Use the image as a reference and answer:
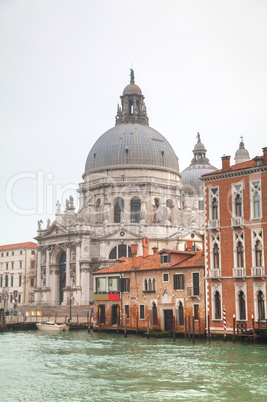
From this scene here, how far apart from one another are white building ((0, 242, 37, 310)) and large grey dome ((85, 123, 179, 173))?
17597mm

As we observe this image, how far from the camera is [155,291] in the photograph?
41062mm

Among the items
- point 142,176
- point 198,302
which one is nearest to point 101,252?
point 142,176

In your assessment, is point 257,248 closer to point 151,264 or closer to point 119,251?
point 151,264

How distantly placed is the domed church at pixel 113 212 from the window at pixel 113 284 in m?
20.2

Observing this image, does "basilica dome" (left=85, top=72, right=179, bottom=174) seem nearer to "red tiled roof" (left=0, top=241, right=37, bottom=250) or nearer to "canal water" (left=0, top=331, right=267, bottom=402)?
"red tiled roof" (left=0, top=241, right=37, bottom=250)

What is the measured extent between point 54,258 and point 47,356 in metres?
41.5

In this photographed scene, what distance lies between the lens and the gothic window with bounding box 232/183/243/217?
34781mm

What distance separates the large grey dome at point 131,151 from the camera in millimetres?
75250

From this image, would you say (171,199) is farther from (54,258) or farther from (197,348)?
(197,348)

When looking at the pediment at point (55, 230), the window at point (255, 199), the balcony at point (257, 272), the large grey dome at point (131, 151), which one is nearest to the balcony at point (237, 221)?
the window at point (255, 199)

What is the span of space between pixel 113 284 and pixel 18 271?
4535 cm

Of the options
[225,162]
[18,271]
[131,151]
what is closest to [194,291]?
[225,162]

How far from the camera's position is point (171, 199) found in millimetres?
76375

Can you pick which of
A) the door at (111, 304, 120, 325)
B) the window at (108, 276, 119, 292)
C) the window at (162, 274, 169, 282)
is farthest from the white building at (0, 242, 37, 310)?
the window at (162, 274, 169, 282)
